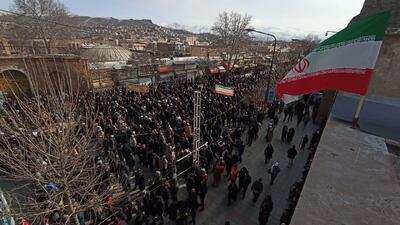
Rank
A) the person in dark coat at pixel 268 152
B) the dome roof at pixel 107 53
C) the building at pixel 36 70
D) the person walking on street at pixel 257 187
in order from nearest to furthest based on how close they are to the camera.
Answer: the person walking on street at pixel 257 187 → the person in dark coat at pixel 268 152 → the building at pixel 36 70 → the dome roof at pixel 107 53

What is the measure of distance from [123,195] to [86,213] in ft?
5.45

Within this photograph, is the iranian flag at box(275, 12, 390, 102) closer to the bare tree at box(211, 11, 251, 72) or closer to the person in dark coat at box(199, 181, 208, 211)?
the person in dark coat at box(199, 181, 208, 211)

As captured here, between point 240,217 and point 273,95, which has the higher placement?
point 273,95

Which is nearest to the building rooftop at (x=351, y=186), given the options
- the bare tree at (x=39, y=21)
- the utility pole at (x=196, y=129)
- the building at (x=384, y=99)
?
the building at (x=384, y=99)

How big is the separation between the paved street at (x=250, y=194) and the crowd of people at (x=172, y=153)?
1.03ft

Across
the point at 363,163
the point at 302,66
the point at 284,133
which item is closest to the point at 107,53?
the point at 284,133

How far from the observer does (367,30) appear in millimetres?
5188

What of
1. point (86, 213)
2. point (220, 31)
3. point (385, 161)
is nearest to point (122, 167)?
point (86, 213)

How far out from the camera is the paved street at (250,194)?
9.08 meters

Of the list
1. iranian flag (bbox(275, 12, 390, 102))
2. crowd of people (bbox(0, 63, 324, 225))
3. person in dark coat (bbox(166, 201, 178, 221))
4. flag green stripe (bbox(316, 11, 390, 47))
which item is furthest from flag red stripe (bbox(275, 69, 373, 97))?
person in dark coat (bbox(166, 201, 178, 221))

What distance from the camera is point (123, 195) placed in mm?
9914

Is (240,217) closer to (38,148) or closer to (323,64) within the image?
(323,64)

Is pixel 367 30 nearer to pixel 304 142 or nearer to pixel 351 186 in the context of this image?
pixel 351 186

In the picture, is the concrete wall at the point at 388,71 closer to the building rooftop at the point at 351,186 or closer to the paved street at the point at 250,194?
the building rooftop at the point at 351,186
